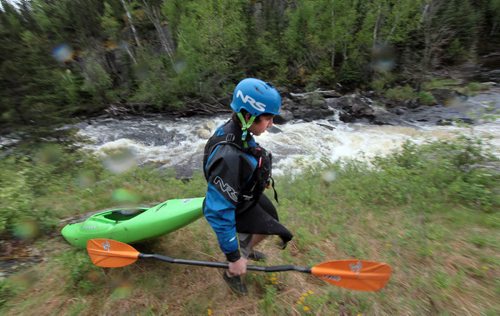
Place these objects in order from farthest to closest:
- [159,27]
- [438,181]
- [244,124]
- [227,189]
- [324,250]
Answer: [159,27] < [438,181] < [324,250] < [244,124] < [227,189]

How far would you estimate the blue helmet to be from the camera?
1743 mm

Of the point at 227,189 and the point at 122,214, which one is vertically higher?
the point at 227,189

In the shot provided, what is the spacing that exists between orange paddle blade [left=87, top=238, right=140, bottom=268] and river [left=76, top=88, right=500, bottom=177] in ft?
16.5

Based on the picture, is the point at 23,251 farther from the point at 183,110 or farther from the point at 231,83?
the point at 231,83

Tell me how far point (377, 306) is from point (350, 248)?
0.83 meters

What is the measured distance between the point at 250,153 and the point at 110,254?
4.54 feet

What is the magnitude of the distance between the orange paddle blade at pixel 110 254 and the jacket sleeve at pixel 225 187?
0.89m

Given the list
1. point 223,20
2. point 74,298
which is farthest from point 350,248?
point 223,20

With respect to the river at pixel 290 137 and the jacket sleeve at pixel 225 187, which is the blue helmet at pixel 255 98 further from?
the river at pixel 290 137

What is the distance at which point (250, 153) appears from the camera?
6.06 feet

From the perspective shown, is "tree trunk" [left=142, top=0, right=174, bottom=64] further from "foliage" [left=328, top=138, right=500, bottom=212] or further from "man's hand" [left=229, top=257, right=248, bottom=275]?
"man's hand" [left=229, top=257, right=248, bottom=275]

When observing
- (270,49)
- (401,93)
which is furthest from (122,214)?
(270,49)

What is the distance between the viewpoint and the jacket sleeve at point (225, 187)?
170 cm

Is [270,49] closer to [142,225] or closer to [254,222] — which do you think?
[142,225]
